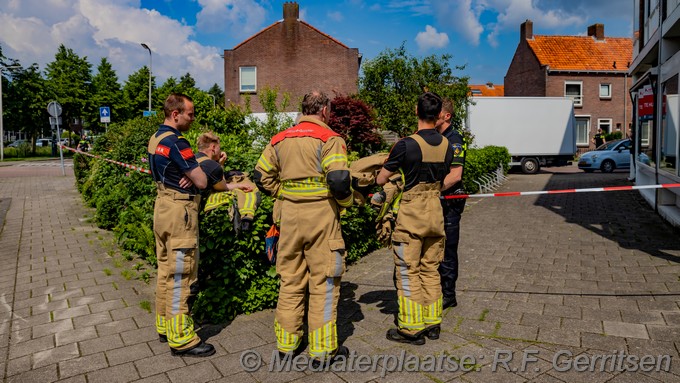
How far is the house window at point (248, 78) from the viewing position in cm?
3434

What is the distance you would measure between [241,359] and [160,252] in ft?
3.49

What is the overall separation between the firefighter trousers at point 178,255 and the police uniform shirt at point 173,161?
8 cm

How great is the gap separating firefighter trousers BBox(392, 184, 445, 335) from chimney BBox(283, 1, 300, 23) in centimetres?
3277

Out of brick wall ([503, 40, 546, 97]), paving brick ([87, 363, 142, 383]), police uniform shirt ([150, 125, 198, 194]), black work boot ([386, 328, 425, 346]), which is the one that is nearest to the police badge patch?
black work boot ([386, 328, 425, 346])

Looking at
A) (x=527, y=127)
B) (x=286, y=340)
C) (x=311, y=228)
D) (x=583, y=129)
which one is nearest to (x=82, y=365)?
(x=286, y=340)

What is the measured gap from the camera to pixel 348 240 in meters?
6.61

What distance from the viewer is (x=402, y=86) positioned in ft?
59.0

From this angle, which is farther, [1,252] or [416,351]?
[1,252]

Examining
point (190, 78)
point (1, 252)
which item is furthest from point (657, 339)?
point (190, 78)

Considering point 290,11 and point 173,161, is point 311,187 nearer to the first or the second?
point 173,161

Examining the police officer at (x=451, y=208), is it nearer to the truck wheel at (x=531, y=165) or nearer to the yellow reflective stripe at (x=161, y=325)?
the yellow reflective stripe at (x=161, y=325)

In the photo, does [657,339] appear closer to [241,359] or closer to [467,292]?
[467,292]

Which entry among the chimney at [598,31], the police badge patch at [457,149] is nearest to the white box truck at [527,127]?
the police badge patch at [457,149]

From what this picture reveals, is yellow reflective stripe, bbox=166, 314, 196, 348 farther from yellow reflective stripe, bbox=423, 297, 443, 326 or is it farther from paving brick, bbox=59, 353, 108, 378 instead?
yellow reflective stripe, bbox=423, 297, 443, 326
